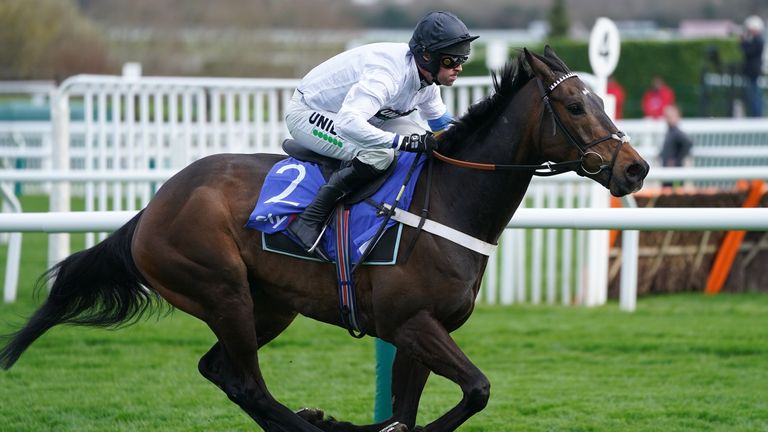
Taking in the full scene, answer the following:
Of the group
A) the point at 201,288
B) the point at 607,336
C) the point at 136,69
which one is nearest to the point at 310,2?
the point at 136,69

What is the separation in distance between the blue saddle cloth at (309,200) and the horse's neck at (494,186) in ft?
0.58

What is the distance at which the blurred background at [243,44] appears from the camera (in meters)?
26.3

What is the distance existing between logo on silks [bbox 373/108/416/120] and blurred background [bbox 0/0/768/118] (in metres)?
14.7

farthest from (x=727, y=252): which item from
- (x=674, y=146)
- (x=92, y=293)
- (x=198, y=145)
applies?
(x=92, y=293)

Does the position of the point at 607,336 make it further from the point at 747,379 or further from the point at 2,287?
the point at 2,287

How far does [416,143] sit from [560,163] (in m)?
0.54

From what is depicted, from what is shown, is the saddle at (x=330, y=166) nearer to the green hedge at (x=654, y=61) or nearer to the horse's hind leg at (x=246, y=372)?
the horse's hind leg at (x=246, y=372)

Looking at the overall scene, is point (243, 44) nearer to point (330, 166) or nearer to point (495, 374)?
point (495, 374)

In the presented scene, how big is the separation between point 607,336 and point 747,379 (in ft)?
4.46

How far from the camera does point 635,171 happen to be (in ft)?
14.0

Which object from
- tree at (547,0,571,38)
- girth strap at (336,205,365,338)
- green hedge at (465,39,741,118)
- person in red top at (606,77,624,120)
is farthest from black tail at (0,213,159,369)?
tree at (547,0,571,38)

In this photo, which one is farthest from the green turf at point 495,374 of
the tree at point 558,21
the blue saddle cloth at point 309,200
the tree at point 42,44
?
the tree at point 558,21

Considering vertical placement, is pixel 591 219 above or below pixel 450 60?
below

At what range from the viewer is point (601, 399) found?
6000 mm
